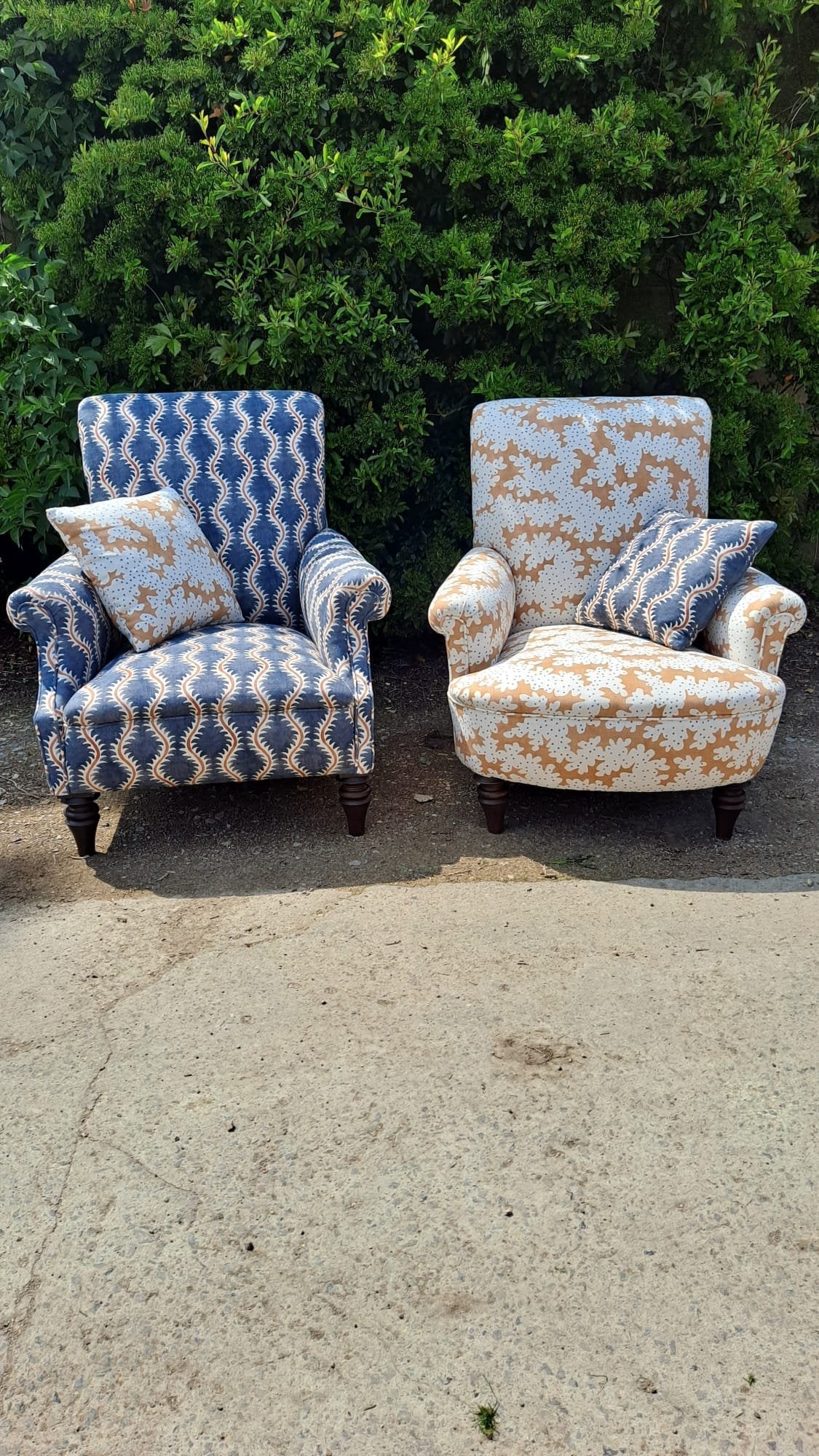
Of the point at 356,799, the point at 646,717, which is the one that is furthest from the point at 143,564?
the point at 646,717

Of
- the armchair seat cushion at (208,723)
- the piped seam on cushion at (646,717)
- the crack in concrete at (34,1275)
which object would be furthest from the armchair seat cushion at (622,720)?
the crack in concrete at (34,1275)

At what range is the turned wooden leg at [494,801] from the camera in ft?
9.26

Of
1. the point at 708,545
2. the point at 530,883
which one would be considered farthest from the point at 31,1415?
the point at 708,545

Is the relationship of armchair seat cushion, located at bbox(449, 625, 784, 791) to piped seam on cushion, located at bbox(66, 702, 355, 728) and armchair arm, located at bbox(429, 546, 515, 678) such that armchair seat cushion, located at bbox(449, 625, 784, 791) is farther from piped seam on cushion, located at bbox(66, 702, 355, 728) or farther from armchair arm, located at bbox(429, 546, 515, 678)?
piped seam on cushion, located at bbox(66, 702, 355, 728)

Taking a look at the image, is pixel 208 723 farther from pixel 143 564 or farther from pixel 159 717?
pixel 143 564

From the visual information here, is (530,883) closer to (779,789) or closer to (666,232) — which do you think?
(779,789)

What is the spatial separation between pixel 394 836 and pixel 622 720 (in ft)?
2.32

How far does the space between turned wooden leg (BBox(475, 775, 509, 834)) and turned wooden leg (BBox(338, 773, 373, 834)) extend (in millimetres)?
300

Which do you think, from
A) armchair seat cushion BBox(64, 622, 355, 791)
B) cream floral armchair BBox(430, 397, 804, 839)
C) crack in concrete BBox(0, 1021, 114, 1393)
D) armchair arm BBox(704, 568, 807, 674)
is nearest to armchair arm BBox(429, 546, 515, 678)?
cream floral armchair BBox(430, 397, 804, 839)

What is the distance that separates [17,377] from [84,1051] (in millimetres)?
2407

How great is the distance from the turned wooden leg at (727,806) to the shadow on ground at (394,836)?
0.04 meters

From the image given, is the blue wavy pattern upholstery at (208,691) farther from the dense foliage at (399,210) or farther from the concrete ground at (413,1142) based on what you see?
the dense foliage at (399,210)

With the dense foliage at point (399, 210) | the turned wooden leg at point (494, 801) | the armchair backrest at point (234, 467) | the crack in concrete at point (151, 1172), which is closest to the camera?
the crack in concrete at point (151, 1172)

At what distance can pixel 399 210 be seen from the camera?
Answer: 3410mm
